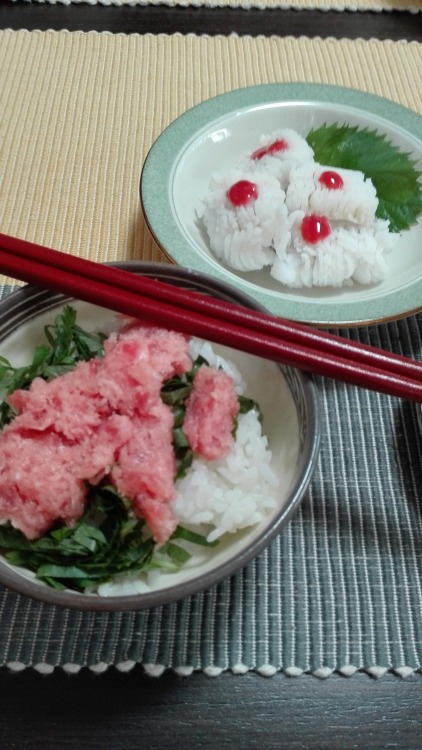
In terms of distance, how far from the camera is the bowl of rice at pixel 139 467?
75cm

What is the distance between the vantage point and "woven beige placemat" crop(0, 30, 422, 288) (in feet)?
4.63

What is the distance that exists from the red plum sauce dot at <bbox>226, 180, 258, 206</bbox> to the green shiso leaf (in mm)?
276

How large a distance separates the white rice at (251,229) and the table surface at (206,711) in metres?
0.76

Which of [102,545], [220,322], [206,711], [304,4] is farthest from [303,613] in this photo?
[304,4]

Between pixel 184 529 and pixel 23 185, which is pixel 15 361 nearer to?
pixel 184 529

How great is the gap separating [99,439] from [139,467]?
65mm

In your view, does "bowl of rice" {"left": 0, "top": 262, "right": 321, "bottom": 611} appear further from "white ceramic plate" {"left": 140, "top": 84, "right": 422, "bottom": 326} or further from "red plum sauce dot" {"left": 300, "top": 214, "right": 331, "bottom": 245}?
"red plum sauce dot" {"left": 300, "top": 214, "right": 331, "bottom": 245}

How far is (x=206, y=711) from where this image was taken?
2.69ft

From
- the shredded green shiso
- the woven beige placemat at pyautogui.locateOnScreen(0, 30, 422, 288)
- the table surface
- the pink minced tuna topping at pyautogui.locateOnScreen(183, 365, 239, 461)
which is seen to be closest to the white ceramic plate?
the woven beige placemat at pyautogui.locateOnScreen(0, 30, 422, 288)

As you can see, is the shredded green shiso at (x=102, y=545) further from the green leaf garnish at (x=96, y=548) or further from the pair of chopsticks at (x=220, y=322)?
the pair of chopsticks at (x=220, y=322)

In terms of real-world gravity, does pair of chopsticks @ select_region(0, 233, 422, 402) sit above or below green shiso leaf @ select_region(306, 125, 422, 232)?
below

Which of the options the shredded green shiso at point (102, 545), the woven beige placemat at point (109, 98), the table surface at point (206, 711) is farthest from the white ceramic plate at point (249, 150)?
the table surface at point (206, 711)

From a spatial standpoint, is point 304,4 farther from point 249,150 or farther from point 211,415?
point 211,415

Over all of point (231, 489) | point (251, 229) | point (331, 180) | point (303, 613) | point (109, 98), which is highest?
point (109, 98)
